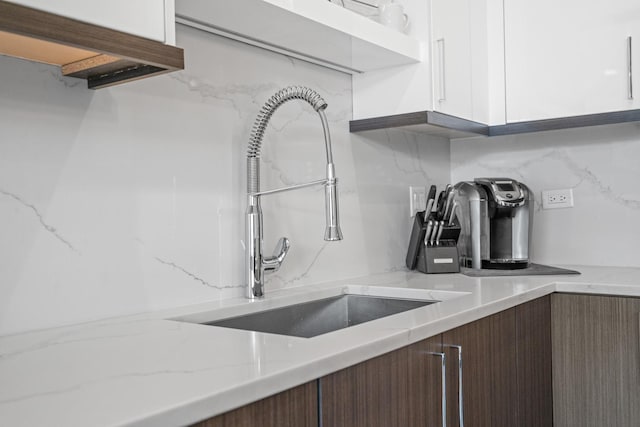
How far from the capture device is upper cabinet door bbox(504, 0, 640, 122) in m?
2.14

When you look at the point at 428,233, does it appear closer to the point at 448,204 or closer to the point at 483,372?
the point at 448,204

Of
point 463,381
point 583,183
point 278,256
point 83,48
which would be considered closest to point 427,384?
point 463,381

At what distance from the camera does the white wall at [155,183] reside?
1.23 meters

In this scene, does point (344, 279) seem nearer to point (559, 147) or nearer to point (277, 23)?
point (277, 23)

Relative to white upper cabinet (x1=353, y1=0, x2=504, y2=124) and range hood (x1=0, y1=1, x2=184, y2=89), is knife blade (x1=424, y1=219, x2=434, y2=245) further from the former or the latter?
range hood (x1=0, y1=1, x2=184, y2=89)

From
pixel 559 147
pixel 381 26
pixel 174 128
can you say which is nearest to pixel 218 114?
pixel 174 128

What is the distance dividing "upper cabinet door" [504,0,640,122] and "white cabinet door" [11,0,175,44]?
1587 mm

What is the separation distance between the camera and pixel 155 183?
4.83 feet

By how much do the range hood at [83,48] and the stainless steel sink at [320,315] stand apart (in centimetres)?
60

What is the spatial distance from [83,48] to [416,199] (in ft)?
5.61

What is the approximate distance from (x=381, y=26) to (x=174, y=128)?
0.71 m

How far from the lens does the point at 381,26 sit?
1.84m

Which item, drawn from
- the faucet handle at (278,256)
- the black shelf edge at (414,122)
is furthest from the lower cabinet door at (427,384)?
the black shelf edge at (414,122)

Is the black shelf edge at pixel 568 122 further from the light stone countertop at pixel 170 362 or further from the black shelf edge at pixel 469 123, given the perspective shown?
the light stone countertop at pixel 170 362
